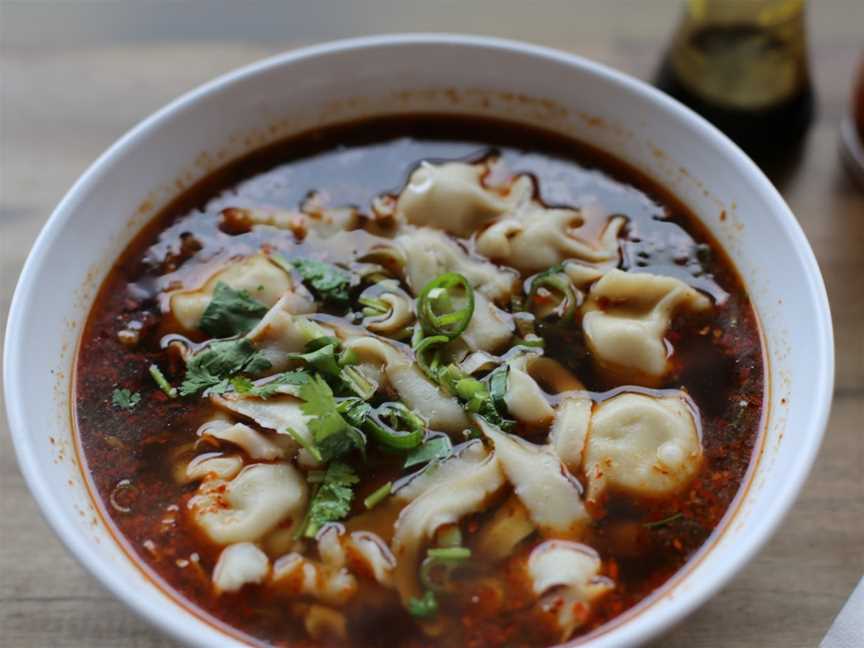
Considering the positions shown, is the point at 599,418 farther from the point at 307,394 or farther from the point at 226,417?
the point at 226,417

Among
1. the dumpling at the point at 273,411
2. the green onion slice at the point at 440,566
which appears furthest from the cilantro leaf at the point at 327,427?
the green onion slice at the point at 440,566

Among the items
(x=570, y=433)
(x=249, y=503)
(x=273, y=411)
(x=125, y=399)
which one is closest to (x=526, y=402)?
(x=570, y=433)

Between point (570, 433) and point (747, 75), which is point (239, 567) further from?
point (747, 75)

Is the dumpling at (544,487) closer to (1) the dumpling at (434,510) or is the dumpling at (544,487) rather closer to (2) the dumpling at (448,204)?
(1) the dumpling at (434,510)

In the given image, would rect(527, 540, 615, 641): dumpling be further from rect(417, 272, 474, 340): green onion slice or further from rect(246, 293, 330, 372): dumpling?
rect(246, 293, 330, 372): dumpling

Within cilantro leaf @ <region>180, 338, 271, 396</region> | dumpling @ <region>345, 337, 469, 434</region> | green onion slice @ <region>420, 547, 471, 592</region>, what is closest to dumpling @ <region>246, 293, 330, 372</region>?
cilantro leaf @ <region>180, 338, 271, 396</region>
